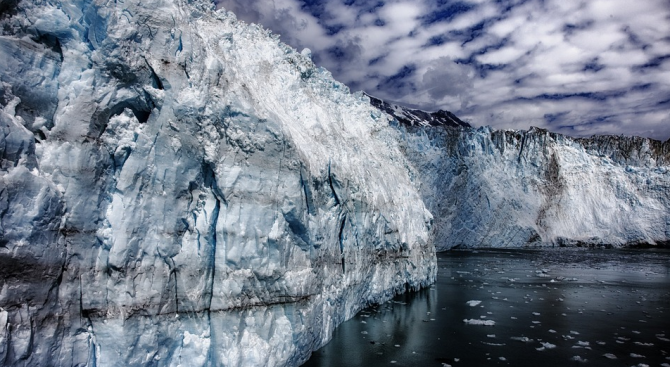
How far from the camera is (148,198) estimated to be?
665 centimetres

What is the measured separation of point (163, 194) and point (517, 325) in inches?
408

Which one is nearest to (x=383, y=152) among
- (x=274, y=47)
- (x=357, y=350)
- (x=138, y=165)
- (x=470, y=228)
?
(x=274, y=47)

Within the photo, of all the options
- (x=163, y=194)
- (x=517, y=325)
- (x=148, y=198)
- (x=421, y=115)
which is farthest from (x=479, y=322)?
(x=421, y=115)

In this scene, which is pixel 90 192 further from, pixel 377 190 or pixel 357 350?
pixel 377 190

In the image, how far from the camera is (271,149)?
8.27 metres

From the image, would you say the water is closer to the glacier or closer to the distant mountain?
the glacier

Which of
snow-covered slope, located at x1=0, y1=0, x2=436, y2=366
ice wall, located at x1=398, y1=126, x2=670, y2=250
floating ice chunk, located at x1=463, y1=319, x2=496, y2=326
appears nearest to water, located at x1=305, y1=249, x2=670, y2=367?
floating ice chunk, located at x1=463, y1=319, x2=496, y2=326

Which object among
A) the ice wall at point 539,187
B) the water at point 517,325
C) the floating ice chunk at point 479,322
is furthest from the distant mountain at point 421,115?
the floating ice chunk at point 479,322

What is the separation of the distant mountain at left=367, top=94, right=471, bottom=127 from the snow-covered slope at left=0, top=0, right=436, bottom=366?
98.8 metres

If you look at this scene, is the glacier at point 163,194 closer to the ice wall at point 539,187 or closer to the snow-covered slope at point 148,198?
the snow-covered slope at point 148,198

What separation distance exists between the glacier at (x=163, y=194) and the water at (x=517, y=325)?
55.2 inches

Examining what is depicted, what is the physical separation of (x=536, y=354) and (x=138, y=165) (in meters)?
9.07

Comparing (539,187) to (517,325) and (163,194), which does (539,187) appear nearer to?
(517,325)

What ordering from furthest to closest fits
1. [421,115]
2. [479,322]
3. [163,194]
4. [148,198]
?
[421,115] < [479,322] < [163,194] < [148,198]
